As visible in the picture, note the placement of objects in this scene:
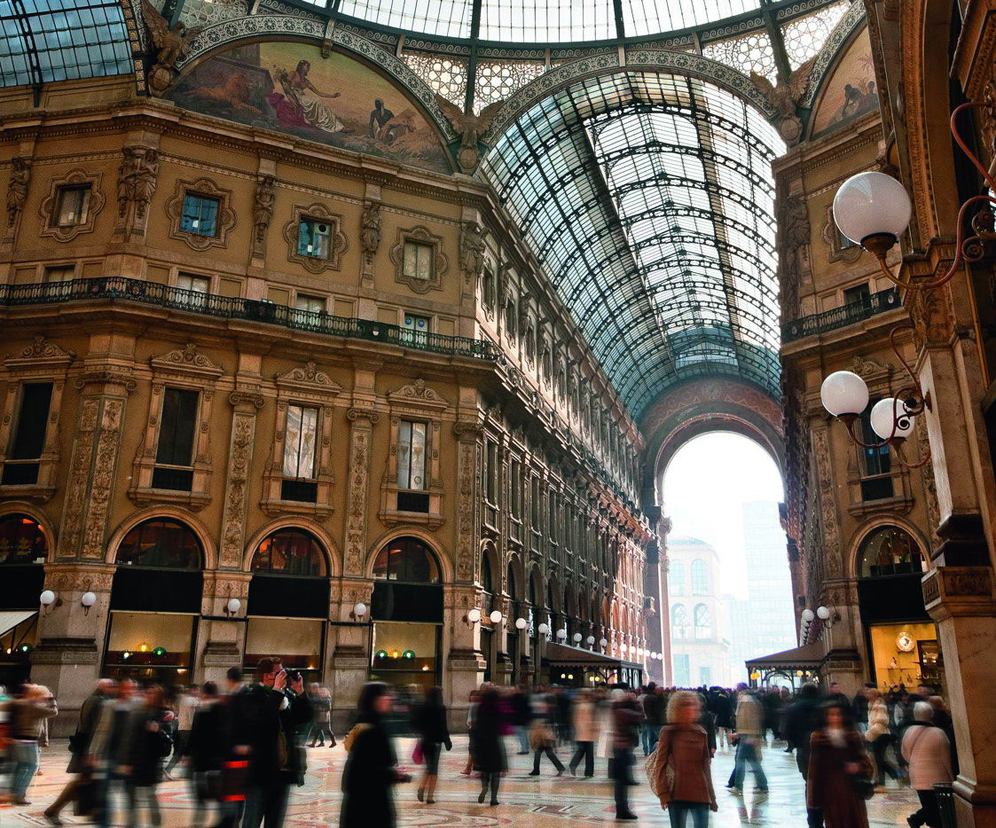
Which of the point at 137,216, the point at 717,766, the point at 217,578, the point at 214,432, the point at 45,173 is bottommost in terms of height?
the point at 717,766

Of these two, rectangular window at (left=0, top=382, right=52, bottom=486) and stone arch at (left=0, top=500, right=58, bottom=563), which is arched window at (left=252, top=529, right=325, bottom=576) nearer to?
stone arch at (left=0, top=500, right=58, bottom=563)

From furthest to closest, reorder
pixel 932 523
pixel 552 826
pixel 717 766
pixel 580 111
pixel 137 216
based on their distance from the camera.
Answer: pixel 580 111 → pixel 137 216 → pixel 932 523 → pixel 717 766 → pixel 552 826

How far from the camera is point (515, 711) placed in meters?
18.5

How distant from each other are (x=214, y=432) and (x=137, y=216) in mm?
7008

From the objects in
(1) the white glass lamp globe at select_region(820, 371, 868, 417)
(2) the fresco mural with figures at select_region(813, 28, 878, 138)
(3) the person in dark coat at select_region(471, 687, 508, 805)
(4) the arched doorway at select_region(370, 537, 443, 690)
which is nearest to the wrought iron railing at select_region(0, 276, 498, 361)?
(4) the arched doorway at select_region(370, 537, 443, 690)

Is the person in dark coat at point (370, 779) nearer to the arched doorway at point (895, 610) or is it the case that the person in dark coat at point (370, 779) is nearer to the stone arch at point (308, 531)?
the stone arch at point (308, 531)

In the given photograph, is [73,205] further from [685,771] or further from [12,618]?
[685,771]

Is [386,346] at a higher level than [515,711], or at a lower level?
higher

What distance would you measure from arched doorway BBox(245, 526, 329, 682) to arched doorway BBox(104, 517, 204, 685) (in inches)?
65.6

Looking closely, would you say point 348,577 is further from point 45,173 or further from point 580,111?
point 580,111

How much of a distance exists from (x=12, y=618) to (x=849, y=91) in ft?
99.0

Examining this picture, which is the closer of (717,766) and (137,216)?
(717,766)

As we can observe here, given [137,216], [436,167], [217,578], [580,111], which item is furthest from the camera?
[580,111]

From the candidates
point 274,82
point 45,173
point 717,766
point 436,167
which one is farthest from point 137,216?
point 717,766
